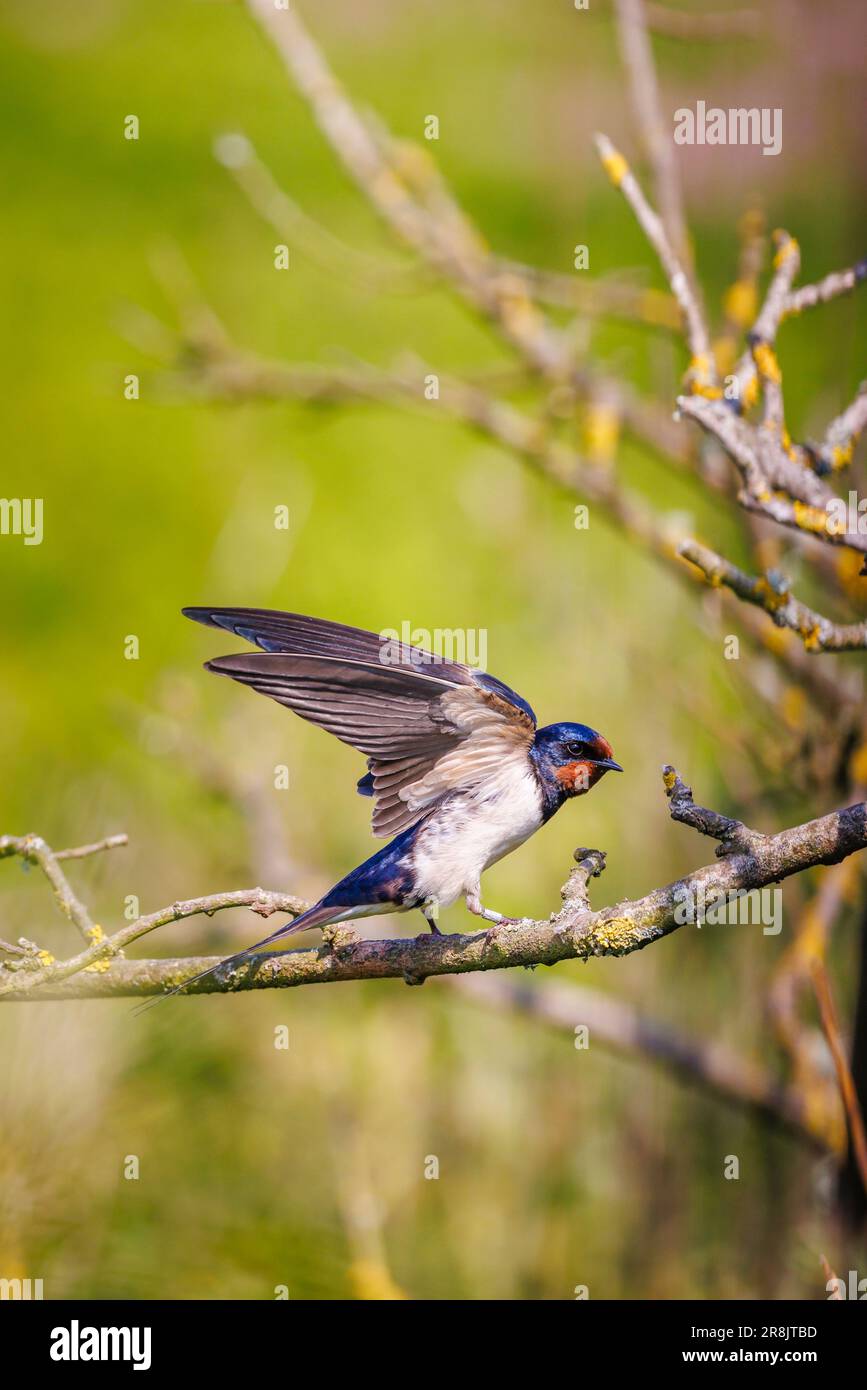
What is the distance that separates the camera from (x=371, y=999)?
297 cm

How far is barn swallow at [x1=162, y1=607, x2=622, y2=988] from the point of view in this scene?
1413 millimetres

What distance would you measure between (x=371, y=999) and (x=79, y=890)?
0.92 metres

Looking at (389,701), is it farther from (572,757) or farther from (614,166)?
(614,166)

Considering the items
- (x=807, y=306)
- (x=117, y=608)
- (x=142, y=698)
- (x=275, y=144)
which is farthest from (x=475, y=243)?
(x=275, y=144)

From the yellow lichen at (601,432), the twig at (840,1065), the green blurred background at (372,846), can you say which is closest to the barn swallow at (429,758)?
the twig at (840,1065)

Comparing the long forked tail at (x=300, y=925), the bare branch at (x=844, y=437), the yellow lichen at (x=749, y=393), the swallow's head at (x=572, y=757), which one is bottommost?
the long forked tail at (x=300, y=925)

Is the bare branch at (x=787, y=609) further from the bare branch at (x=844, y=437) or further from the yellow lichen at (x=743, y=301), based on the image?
the yellow lichen at (x=743, y=301)

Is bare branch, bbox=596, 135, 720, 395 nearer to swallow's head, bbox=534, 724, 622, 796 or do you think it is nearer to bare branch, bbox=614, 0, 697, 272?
swallow's head, bbox=534, 724, 622, 796

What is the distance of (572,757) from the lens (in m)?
1.55

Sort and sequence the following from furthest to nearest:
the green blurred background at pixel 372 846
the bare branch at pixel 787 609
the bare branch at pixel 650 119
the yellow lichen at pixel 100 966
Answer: the green blurred background at pixel 372 846, the bare branch at pixel 650 119, the bare branch at pixel 787 609, the yellow lichen at pixel 100 966

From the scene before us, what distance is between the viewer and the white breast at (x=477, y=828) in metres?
1.54

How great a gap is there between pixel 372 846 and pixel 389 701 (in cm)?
165

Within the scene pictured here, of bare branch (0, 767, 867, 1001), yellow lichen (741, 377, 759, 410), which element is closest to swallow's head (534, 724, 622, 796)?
bare branch (0, 767, 867, 1001)
